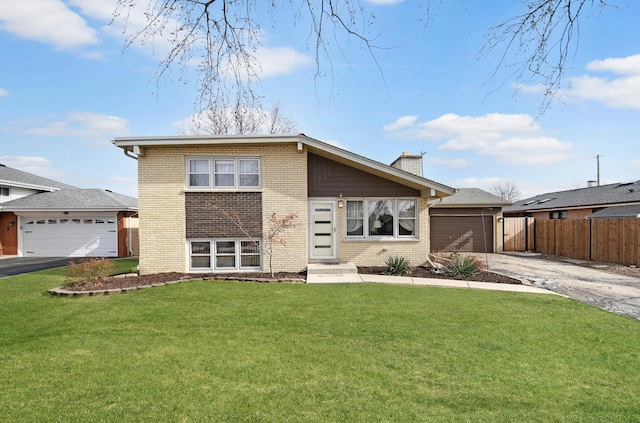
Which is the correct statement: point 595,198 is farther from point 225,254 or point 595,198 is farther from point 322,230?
point 225,254

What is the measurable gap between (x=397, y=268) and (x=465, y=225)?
10.8 meters

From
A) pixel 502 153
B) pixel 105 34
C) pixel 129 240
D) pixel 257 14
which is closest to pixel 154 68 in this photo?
pixel 105 34

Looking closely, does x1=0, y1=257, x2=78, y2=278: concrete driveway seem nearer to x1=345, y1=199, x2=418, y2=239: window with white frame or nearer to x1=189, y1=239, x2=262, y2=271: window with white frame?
x1=189, y1=239, x2=262, y2=271: window with white frame

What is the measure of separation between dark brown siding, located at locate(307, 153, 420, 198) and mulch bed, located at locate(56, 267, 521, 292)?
110 inches

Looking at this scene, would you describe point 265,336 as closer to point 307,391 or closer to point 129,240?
point 307,391

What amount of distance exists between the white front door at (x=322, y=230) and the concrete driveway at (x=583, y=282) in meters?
6.17

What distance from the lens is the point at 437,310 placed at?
723 cm

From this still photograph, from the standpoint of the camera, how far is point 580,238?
53.8ft

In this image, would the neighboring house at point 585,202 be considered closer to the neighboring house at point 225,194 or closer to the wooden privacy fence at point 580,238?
the wooden privacy fence at point 580,238

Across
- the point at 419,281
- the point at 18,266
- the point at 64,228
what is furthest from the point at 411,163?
→ the point at 64,228

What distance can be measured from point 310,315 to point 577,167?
874cm

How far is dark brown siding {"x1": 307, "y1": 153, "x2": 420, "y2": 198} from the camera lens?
12.5 m

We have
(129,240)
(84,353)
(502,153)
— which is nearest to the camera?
(84,353)

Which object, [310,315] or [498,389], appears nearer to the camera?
[498,389]
